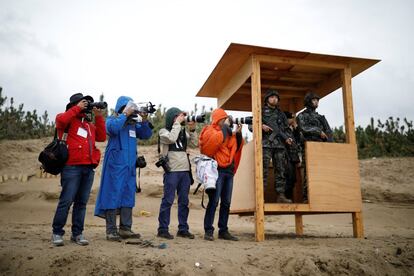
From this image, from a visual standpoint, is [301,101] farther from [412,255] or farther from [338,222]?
[338,222]

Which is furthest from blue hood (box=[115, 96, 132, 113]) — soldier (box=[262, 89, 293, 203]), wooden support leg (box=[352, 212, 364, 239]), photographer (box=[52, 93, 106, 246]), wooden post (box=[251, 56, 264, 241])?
wooden support leg (box=[352, 212, 364, 239])

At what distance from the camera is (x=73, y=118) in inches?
202

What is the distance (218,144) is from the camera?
6168mm

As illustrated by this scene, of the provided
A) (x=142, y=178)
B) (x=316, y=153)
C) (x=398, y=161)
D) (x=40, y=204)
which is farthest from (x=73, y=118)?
(x=398, y=161)

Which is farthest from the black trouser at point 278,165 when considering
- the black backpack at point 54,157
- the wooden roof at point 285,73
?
the black backpack at point 54,157

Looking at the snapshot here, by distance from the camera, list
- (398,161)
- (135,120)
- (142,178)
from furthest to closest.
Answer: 1. (398,161)
2. (142,178)
3. (135,120)

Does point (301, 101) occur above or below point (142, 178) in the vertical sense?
above

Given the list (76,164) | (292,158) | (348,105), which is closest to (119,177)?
(76,164)

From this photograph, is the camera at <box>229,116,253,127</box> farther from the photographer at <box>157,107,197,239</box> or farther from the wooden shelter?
the photographer at <box>157,107,197,239</box>

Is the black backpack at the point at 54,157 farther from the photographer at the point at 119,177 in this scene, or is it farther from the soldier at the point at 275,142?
the soldier at the point at 275,142

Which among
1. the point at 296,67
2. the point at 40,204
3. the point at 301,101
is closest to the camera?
the point at 296,67

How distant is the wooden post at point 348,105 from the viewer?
6739 millimetres

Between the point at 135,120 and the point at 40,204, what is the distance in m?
7.70

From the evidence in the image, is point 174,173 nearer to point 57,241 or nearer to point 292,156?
point 57,241
